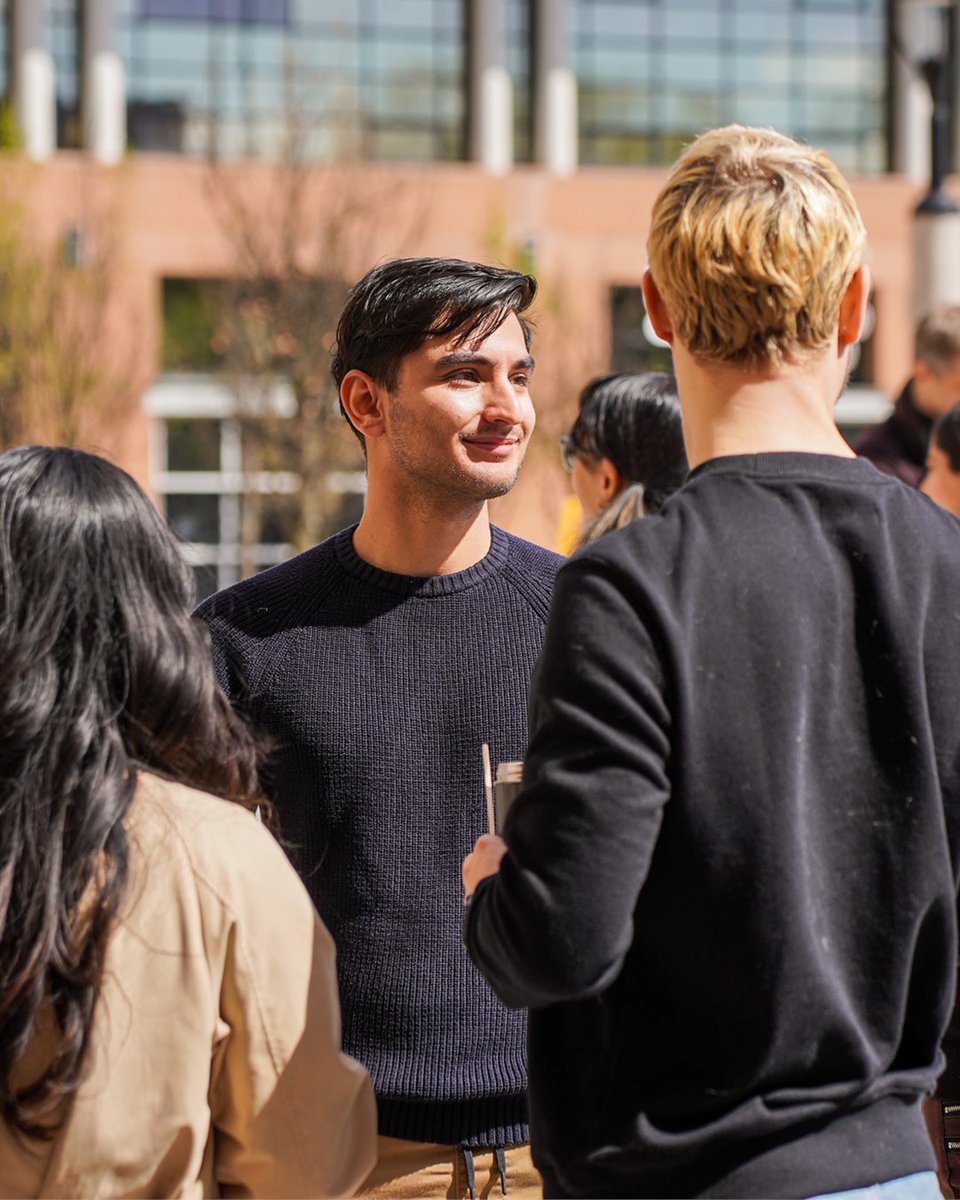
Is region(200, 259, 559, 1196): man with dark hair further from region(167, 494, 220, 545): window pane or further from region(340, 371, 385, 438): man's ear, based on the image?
region(167, 494, 220, 545): window pane

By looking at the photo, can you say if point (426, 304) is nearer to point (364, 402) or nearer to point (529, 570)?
point (364, 402)

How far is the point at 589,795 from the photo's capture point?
70.4 inches

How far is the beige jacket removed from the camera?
1949 millimetres

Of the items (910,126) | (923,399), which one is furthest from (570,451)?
(910,126)

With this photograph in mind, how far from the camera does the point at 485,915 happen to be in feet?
6.29

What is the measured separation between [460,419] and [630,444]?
42.5 inches

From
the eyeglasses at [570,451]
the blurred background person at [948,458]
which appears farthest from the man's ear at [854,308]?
the blurred background person at [948,458]

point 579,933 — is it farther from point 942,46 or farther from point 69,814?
point 942,46

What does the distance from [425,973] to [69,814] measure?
1012 mm

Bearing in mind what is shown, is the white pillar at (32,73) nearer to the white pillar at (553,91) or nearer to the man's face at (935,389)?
the white pillar at (553,91)

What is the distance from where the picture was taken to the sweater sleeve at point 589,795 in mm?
1786

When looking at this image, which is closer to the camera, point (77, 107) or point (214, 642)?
point (214, 642)

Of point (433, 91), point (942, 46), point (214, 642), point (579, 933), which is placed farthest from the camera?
point (433, 91)

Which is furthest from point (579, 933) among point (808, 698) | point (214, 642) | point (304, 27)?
point (304, 27)
